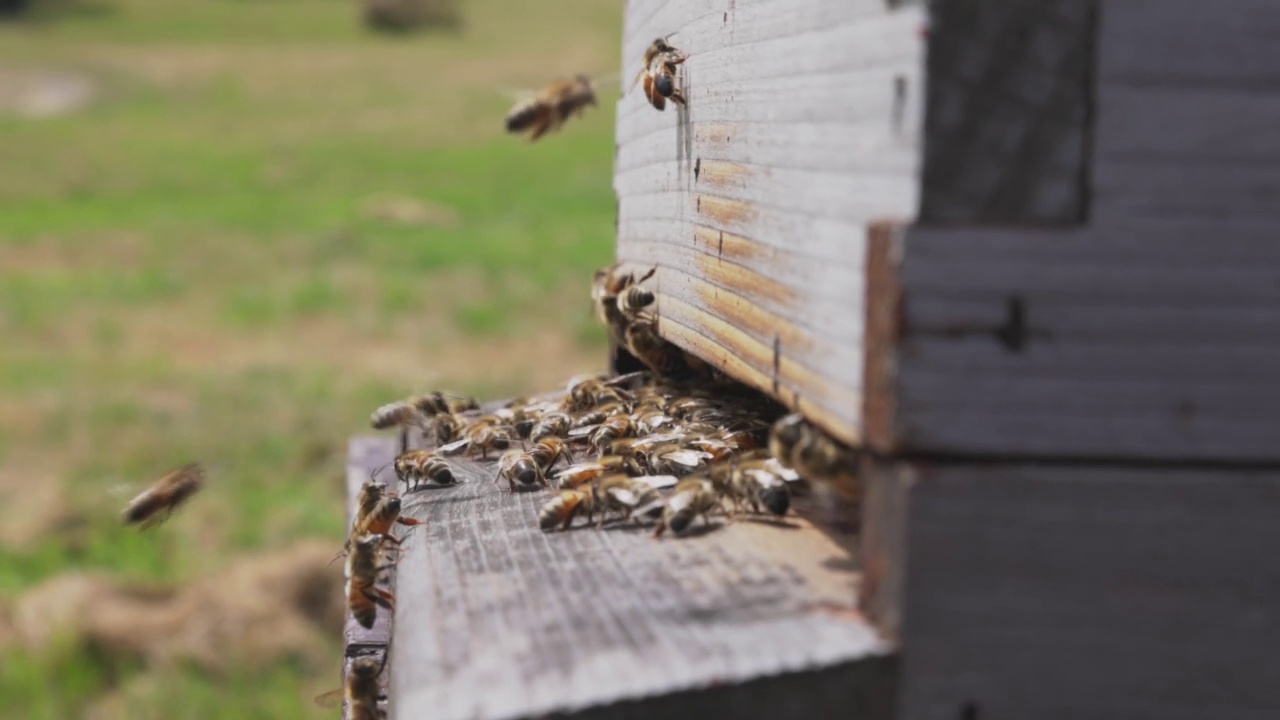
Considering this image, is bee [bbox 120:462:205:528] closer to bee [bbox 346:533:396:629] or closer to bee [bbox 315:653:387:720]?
bee [bbox 346:533:396:629]

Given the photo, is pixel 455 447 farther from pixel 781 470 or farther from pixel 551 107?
pixel 551 107

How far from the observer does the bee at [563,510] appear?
211cm

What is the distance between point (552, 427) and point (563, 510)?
0.85m

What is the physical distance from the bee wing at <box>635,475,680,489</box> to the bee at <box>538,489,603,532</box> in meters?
0.11

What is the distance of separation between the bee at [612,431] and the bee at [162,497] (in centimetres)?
161

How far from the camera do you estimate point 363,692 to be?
216cm

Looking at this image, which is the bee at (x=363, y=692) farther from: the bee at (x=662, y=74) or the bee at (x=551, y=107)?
the bee at (x=551, y=107)

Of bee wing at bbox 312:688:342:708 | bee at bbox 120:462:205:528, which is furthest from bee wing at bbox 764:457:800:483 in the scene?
bee at bbox 120:462:205:528

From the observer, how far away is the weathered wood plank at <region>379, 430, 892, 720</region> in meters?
1.45

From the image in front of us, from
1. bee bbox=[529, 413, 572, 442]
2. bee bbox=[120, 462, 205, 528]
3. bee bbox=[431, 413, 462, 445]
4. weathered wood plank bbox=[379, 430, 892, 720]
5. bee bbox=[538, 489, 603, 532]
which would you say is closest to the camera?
weathered wood plank bbox=[379, 430, 892, 720]

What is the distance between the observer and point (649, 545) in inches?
76.8

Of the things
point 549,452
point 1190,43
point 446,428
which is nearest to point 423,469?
point 549,452

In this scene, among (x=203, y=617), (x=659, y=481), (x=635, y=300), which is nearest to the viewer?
(x=659, y=481)

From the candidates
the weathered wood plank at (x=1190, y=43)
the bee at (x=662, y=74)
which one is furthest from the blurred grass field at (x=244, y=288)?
the weathered wood plank at (x=1190, y=43)
